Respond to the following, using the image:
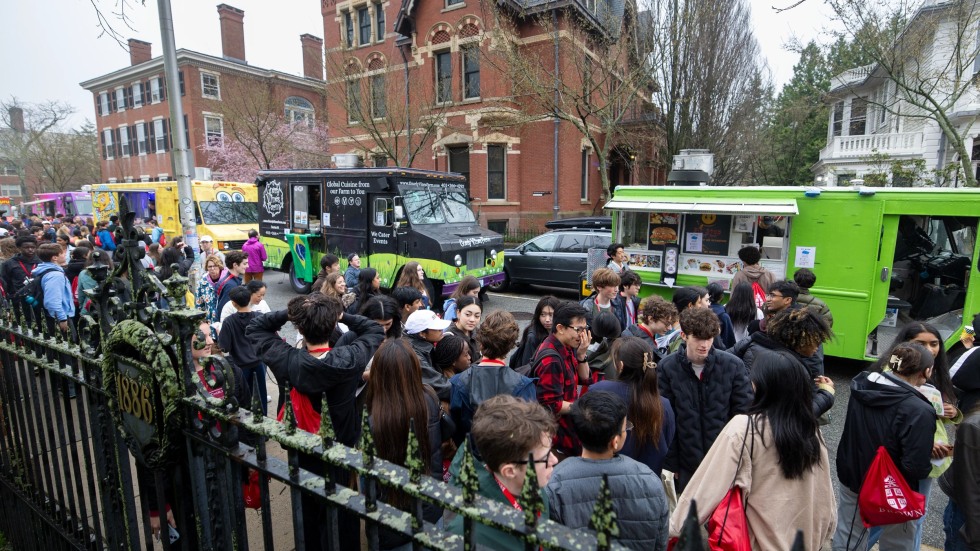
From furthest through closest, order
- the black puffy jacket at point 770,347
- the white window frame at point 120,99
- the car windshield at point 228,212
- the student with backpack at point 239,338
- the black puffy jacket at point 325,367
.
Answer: the white window frame at point 120,99 → the car windshield at point 228,212 → the student with backpack at point 239,338 → the black puffy jacket at point 770,347 → the black puffy jacket at point 325,367

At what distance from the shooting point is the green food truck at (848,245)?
6.61m

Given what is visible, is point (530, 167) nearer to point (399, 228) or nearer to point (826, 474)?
point (399, 228)

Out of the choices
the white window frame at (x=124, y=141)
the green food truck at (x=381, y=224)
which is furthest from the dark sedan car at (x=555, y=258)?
the white window frame at (x=124, y=141)

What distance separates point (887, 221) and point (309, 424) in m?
7.55

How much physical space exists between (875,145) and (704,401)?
2928 cm

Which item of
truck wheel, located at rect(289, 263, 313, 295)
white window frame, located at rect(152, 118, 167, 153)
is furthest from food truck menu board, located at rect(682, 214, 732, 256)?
white window frame, located at rect(152, 118, 167, 153)

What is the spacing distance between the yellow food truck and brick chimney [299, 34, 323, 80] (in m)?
18.5

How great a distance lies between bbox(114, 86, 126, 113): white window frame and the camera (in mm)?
39125

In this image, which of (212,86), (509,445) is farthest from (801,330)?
(212,86)

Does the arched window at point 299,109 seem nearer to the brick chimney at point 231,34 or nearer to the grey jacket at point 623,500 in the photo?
the brick chimney at point 231,34

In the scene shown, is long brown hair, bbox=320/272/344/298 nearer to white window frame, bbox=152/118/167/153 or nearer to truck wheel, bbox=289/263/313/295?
truck wheel, bbox=289/263/313/295

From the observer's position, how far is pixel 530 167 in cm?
2219

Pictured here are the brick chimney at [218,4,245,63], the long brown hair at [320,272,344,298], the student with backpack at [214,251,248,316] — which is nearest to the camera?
the long brown hair at [320,272,344,298]

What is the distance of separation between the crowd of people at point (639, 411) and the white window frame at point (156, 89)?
40.2 meters
